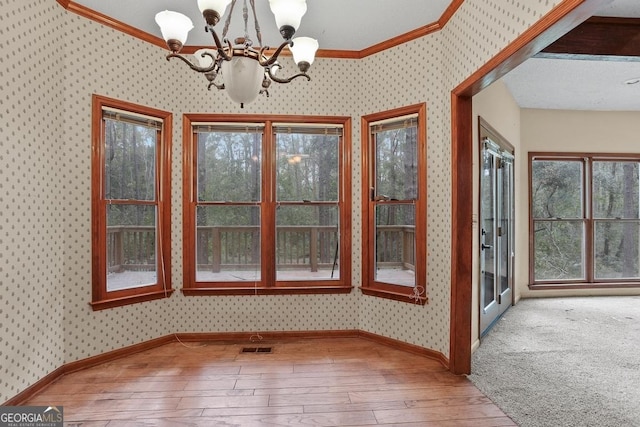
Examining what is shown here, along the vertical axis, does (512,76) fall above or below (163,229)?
above

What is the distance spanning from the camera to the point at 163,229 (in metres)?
3.31

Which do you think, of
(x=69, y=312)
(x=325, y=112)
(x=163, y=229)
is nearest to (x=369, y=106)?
(x=325, y=112)

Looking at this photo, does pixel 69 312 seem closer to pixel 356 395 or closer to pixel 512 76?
pixel 356 395

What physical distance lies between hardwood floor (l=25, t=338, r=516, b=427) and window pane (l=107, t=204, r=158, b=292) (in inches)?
27.5

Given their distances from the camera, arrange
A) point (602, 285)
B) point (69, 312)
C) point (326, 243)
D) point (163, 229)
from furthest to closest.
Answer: point (602, 285) < point (326, 243) < point (163, 229) < point (69, 312)

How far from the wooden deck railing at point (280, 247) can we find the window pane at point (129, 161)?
1.23 ft

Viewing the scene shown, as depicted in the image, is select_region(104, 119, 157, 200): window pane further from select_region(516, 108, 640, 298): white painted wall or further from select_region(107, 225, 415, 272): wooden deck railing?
select_region(516, 108, 640, 298): white painted wall

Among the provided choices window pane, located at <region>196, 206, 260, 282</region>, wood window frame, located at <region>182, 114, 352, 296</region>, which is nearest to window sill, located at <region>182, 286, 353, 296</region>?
wood window frame, located at <region>182, 114, 352, 296</region>

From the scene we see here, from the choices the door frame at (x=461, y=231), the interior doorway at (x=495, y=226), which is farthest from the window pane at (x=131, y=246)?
the interior doorway at (x=495, y=226)

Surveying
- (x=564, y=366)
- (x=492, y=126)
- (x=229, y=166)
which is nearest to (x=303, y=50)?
(x=229, y=166)

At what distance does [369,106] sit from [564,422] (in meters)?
2.93

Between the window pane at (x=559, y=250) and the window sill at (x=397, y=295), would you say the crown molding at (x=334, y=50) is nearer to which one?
the window sill at (x=397, y=295)

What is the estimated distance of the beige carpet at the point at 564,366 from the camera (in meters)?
2.20

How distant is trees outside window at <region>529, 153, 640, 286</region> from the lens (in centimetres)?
514
